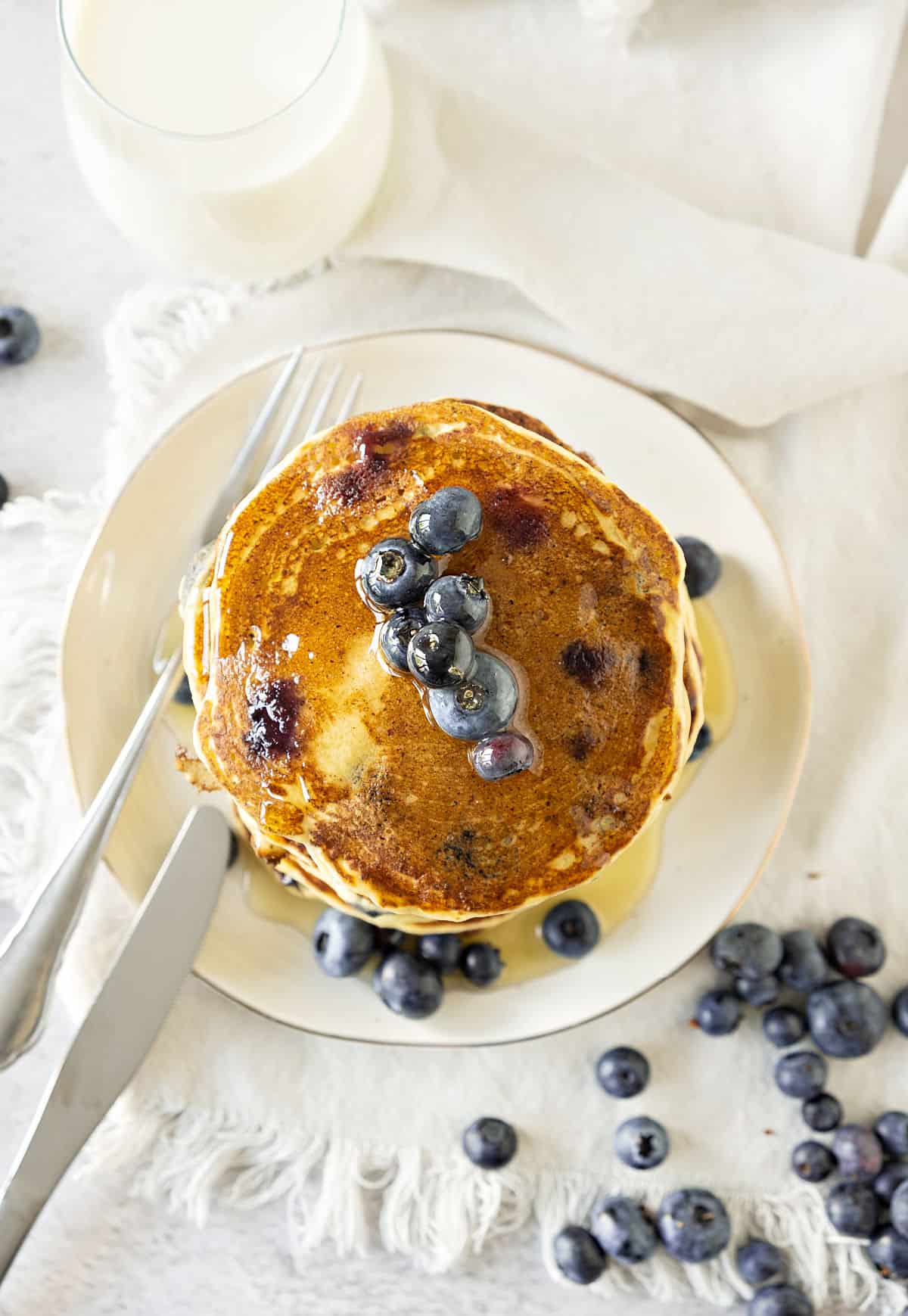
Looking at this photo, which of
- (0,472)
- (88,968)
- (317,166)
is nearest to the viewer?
(317,166)

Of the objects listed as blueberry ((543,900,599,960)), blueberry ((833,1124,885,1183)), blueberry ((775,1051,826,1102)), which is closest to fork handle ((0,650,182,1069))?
blueberry ((543,900,599,960))

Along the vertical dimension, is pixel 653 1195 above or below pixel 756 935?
below

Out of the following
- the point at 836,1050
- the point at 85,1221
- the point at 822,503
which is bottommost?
the point at 85,1221

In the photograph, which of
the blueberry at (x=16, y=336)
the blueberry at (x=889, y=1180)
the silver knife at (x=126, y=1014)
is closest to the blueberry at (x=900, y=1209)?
the blueberry at (x=889, y=1180)

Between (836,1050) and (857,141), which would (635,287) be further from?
(836,1050)

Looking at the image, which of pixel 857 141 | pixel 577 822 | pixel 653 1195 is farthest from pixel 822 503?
pixel 653 1195

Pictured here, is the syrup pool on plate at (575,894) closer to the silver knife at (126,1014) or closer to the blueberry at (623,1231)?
the silver knife at (126,1014)
